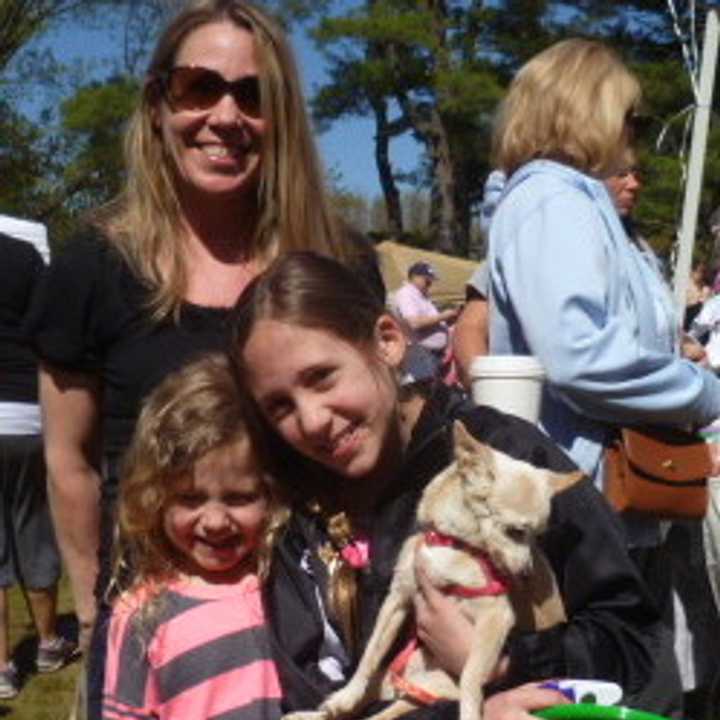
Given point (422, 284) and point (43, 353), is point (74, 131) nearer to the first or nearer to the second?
point (422, 284)

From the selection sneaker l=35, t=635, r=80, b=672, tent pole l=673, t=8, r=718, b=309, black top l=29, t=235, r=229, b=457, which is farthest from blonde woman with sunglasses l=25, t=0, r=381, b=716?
tent pole l=673, t=8, r=718, b=309

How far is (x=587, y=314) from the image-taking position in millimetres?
2826

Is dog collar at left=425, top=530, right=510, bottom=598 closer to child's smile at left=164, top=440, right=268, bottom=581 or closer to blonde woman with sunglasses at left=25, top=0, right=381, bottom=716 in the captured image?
child's smile at left=164, top=440, right=268, bottom=581

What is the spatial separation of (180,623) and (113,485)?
33cm

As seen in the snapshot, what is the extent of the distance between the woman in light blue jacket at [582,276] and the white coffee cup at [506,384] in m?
0.30

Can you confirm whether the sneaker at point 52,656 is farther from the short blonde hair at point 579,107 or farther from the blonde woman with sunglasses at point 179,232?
the short blonde hair at point 579,107

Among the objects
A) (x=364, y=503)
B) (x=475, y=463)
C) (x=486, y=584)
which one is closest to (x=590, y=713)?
(x=486, y=584)

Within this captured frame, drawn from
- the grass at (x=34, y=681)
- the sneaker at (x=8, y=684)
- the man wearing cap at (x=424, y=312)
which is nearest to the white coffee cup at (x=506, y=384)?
the grass at (x=34, y=681)

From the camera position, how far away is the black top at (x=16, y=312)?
220 inches

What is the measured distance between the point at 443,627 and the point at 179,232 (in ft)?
3.42

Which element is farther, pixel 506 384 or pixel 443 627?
pixel 506 384

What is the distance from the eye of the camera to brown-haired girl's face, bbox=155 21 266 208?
2.47m

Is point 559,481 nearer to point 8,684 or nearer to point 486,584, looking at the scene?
point 486,584

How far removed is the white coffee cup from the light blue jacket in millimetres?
300
